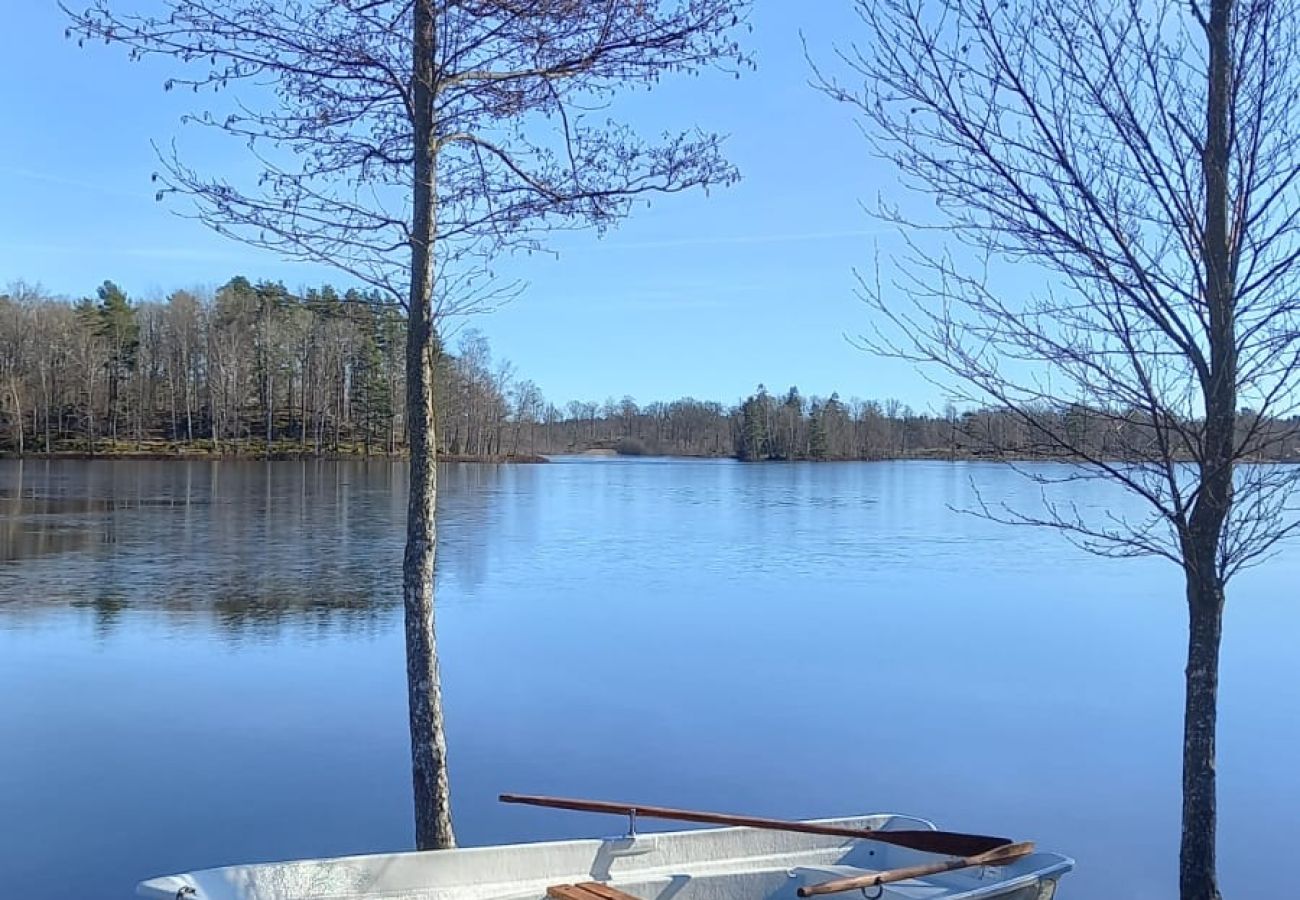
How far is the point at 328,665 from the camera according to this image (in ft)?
34.6

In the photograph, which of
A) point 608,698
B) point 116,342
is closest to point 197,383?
point 116,342

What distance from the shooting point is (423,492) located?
14.9 feet

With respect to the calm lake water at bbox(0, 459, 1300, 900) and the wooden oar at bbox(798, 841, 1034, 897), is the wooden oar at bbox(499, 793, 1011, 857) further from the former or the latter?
the calm lake water at bbox(0, 459, 1300, 900)

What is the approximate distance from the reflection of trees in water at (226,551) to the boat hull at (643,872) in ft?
26.8

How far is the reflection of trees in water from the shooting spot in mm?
13266

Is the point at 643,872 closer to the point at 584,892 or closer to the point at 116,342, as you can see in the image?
the point at 584,892

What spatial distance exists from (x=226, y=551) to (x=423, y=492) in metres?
15.5

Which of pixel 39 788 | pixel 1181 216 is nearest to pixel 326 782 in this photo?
pixel 39 788

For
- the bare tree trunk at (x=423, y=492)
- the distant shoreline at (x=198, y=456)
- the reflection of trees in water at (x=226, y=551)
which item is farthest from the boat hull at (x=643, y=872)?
the distant shoreline at (x=198, y=456)

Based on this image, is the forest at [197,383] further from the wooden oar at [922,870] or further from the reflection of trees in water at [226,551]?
the wooden oar at [922,870]

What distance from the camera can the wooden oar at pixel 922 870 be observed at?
424 cm

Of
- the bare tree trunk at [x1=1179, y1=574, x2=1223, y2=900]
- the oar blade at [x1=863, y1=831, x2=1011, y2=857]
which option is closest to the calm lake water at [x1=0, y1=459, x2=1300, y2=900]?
the oar blade at [x1=863, y1=831, x2=1011, y2=857]

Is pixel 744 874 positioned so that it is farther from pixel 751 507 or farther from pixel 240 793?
→ pixel 751 507

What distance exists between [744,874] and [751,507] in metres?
29.1
